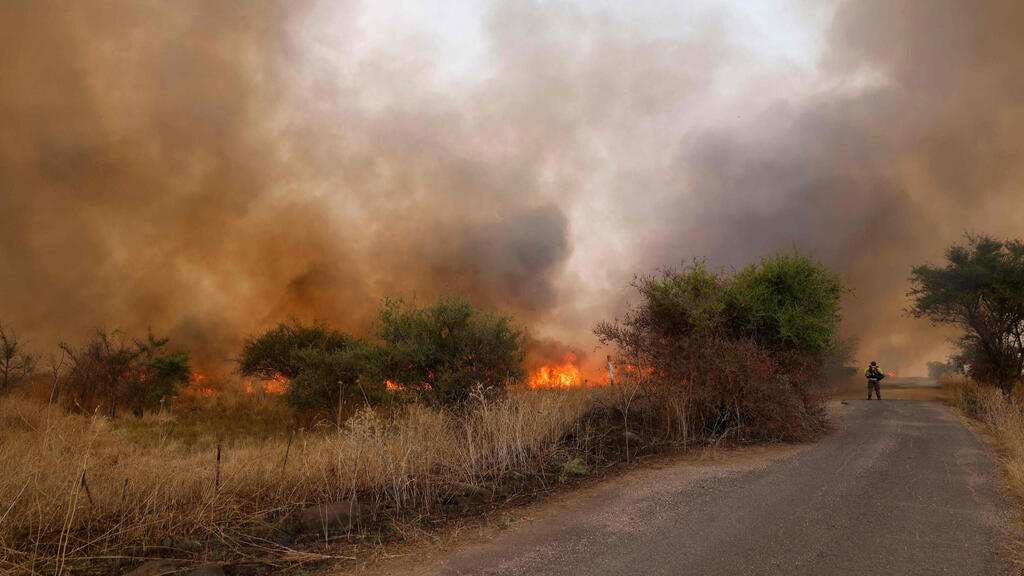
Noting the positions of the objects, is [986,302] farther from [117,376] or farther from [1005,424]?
[117,376]

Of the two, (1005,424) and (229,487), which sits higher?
(229,487)

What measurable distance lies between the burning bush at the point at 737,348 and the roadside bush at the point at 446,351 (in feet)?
12.4

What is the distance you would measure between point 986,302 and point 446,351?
28.6 m

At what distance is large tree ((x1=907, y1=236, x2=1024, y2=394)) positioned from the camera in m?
22.6

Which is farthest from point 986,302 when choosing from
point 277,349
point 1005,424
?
point 277,349

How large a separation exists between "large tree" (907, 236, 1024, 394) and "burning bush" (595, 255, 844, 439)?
17.1m

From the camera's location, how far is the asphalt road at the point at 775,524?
4617 mm

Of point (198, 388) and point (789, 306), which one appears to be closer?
point (789, 306)

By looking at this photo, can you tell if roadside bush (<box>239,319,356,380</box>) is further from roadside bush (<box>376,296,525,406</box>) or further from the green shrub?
the green shrub

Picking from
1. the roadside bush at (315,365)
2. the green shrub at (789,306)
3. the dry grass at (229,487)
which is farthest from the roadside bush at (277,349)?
the green shrub at (789,306)

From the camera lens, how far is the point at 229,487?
6336mm

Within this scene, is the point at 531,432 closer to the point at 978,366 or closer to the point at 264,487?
the point at 264,487

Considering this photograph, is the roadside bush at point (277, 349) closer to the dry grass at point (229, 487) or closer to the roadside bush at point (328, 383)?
the roadside bush at point (328, 383)

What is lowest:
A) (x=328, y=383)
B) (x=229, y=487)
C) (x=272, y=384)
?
(x=229, y=487)
